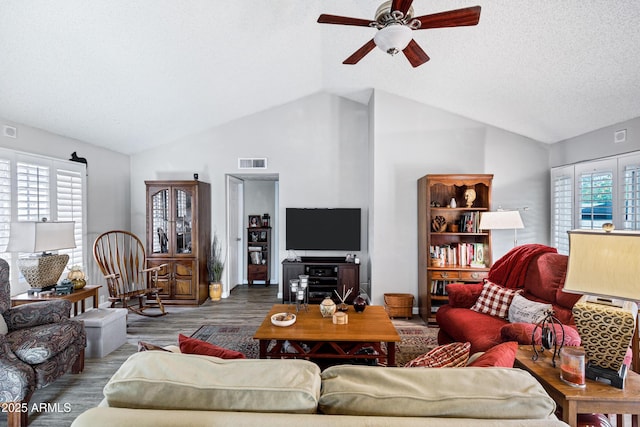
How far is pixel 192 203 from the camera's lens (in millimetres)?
4762

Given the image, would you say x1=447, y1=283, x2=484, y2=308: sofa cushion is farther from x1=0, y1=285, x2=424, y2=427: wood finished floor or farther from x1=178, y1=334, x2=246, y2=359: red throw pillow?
x1=178, y1=334, x2=246, y2=359: red throw pillow

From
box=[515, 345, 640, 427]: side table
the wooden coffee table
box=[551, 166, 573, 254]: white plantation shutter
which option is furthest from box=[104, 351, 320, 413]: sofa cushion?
box=[551, 166, 573, 254]: white plantation shutter

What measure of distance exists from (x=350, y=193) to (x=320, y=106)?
1.53m

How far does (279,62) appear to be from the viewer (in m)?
3.82

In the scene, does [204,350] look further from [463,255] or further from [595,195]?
[595,195]

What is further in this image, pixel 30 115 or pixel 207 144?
pixel 207 144

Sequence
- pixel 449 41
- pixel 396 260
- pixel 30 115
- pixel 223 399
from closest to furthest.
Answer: pixel 223 399, pixel 449 41, pixel 30 115, pixel 396 260

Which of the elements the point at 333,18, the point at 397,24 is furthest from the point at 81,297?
the point at 397,24

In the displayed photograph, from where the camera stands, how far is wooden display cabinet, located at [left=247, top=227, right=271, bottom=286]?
6.11 meters

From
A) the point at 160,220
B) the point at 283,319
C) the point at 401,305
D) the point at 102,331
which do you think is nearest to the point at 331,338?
the point at 283,319

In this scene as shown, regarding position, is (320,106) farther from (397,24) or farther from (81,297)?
(81,297)

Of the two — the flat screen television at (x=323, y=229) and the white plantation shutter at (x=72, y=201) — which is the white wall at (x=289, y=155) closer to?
the flat screen television at (x=323, y=229)

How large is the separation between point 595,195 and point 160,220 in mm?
5756


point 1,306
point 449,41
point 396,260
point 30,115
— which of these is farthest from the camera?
point 396,260
